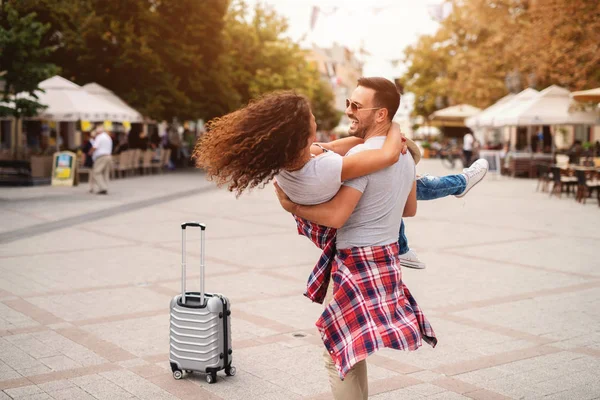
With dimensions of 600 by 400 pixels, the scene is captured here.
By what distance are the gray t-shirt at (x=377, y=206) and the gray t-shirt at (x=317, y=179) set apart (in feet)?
0.43

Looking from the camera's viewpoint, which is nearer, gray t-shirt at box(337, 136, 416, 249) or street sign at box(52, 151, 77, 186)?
gray t-shirt at box(337, 136, 416, 249)

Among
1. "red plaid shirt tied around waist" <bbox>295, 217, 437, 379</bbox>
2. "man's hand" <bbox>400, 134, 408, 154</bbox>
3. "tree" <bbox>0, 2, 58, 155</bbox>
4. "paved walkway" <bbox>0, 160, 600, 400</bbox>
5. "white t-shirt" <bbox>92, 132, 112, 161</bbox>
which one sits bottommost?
"paved walkway" <bbox>0, 160, 600, 400</bbox>

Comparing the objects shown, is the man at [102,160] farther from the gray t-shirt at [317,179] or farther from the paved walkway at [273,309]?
the gray t-shirt at [317,179]

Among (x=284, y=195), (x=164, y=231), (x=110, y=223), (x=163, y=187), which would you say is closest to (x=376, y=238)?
(x=284, y=195)

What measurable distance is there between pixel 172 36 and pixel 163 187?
922 cm

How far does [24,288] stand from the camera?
288 inches

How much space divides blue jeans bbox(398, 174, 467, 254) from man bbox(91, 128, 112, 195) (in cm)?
1562

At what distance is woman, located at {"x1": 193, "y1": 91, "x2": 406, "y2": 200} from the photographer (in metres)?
2.98

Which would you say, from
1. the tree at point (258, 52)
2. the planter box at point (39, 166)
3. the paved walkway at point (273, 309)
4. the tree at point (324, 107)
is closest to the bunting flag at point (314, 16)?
Result: the tree at point (258, 52)

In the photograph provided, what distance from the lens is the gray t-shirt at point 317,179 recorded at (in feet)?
9.91

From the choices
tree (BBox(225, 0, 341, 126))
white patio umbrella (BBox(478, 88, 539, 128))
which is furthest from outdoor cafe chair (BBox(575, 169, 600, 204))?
tree (BBox(225, 0, 341, 126))

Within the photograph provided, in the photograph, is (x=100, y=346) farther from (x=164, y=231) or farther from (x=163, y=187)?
(x=163, y=187)

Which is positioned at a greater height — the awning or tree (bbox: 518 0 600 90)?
tree (bbox: 518 0 600 90)

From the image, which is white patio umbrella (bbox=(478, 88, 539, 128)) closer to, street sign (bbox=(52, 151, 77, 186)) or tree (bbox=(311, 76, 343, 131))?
street sign (bbox=(52, 151, 77, 186))
